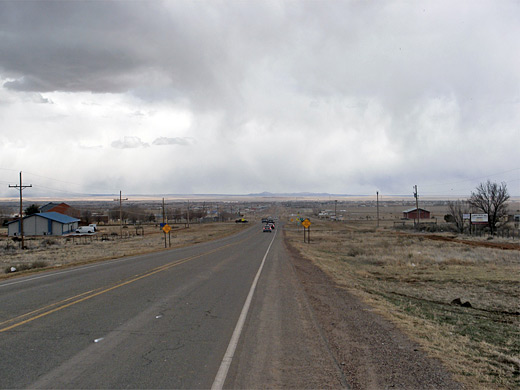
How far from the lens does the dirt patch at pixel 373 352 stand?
5.67 metres

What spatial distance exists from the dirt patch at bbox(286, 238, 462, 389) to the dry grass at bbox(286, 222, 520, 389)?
34 cm

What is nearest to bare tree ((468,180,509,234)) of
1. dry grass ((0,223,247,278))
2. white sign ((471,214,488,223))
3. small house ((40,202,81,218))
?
white sign ((471,214,488,223))

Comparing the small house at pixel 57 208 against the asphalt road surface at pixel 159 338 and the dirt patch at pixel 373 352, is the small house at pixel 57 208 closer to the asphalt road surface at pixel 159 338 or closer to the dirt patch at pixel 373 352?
the asphalt road surface at pixel 159 338

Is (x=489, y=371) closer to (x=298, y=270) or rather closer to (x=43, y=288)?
(x=43, y=288)

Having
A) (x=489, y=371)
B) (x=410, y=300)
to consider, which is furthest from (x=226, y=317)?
(x=410, y=300)

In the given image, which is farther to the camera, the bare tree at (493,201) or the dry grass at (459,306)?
the bare tree at (493,201)

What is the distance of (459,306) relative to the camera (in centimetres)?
1459

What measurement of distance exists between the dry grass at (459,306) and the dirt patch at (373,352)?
13.2 inches

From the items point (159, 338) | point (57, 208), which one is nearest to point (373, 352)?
point (159, 338)

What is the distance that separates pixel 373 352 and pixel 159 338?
3.81m

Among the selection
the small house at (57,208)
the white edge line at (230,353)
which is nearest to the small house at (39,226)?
the small house at (57,208)

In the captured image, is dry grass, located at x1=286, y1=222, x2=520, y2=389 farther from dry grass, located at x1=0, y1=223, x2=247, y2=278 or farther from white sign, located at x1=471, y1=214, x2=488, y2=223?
white sign, located at x1=471, y1=214, x2=488, y2=223

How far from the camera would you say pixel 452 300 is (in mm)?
15562

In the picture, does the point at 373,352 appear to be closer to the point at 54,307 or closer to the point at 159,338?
Result: the point at 159,338
